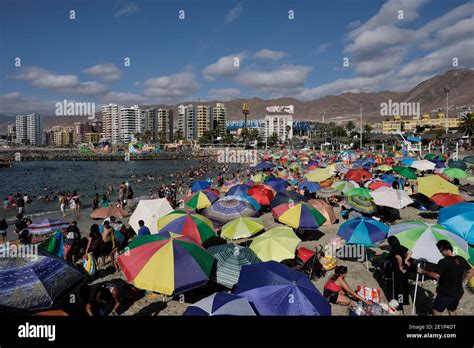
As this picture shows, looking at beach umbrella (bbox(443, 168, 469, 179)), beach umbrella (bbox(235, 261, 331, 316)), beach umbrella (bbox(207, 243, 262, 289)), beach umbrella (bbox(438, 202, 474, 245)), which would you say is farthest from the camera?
beach umbrella (bbox(443, 168, 469, 179))

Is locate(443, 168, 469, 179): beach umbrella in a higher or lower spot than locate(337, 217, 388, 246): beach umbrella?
higher

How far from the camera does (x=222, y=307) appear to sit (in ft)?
12.6

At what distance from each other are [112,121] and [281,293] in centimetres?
18927

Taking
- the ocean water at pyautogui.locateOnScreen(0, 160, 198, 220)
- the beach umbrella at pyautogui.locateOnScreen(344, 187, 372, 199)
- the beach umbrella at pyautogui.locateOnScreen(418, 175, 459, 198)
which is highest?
the beach umbrella at pyautogui.locateOnScreen(418, 175, 459, 198)

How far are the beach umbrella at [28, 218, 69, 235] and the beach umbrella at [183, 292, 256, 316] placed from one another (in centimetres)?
716

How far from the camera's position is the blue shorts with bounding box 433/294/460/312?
4750mm

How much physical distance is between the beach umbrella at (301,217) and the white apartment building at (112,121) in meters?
180

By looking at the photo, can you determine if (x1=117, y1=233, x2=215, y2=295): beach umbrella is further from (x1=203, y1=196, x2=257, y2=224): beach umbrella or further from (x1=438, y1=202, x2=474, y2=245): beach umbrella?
(x1=438, y1=202, x2=474, y2=245): beach umbrella

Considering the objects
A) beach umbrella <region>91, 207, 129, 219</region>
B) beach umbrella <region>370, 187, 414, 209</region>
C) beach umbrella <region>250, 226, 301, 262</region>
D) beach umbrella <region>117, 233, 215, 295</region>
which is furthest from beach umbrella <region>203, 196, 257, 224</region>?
beach umbrella <region>370, 187, 414, 209</region>

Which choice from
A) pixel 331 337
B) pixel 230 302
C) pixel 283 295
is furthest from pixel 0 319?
pixel 331 337

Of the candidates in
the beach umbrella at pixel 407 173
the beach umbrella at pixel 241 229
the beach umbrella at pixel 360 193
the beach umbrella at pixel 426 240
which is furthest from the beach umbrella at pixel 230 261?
the beach umbrella at pixel 407 173

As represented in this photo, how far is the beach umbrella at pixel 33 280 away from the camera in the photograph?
452 centimetres

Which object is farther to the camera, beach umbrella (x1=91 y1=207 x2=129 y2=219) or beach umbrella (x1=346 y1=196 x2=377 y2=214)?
beach umbrella (x1=91 y1=207 x2=129 y2=219)

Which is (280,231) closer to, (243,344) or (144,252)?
(144,252)
